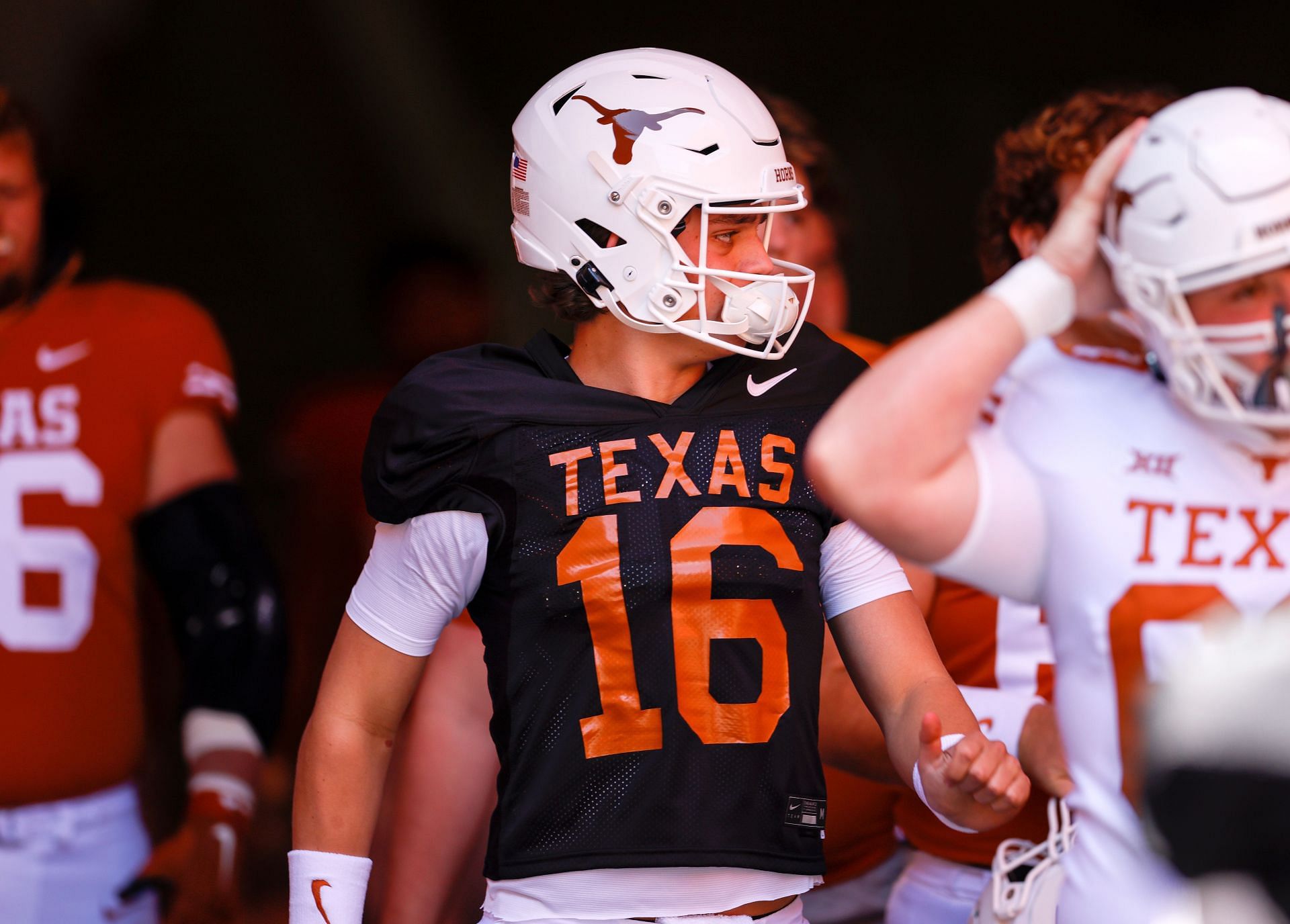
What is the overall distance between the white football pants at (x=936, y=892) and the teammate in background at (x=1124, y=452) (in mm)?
847

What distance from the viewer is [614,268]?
7.50ft

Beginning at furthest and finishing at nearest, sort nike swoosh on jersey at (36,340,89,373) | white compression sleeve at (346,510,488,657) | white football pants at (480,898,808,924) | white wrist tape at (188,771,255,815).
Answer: nike swoosh on jersey at (36,340,89,373), white wrist tape at (188,771,255,815), white compression sleeve at (346,510,488,657), white football pants at (480,898,808,924)

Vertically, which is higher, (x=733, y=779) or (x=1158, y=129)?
(x=1158, y=129)

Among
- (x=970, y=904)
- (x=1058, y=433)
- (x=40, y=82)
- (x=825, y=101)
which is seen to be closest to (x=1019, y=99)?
(x=825, y=101)

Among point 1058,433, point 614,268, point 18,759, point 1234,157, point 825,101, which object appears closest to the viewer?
point 1234,157

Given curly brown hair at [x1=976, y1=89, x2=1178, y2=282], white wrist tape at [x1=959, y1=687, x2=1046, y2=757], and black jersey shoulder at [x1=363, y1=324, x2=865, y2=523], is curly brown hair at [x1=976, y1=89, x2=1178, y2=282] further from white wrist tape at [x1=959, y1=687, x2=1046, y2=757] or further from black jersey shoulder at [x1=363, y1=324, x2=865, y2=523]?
white wrist tape at [x1=959, y1=687, x2=1046, y2=757]

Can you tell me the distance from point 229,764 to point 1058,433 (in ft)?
6.10

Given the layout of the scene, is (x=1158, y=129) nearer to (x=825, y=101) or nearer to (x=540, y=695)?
(x=540, y=695)

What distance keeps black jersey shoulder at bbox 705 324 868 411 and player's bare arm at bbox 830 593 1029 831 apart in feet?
1.03

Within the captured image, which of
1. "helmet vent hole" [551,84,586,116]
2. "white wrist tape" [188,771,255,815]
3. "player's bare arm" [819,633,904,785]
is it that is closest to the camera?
"helmet vent hole" [551,84,586,116]

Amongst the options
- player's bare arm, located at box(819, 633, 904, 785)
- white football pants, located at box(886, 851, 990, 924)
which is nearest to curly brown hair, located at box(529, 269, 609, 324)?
player's bare arm, located at box(819, 633, 904, 785)

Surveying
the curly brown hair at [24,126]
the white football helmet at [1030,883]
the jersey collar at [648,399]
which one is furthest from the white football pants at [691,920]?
the curly brown hair at [24,126]

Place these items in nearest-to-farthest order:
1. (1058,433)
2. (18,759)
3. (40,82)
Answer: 1. (1058,433)
2. (18,759)
3. (40,82)

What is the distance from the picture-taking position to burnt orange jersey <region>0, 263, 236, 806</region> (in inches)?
120
